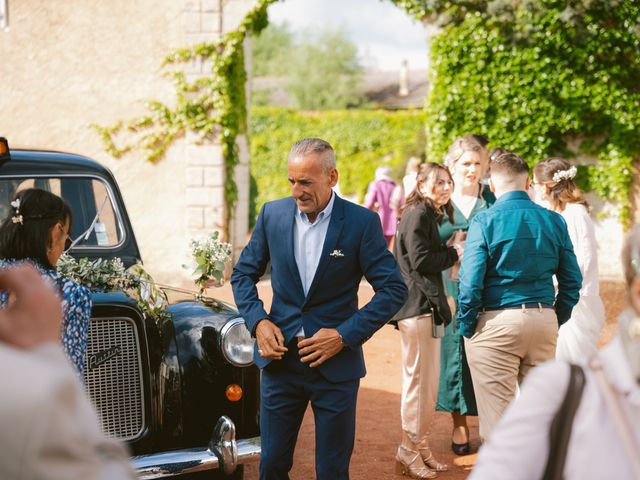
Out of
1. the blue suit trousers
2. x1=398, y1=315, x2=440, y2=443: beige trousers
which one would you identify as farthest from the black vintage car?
x1=398, y1=315, x2=440, y2=443: beige trousers

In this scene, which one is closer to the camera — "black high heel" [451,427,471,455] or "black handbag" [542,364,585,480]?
"black handbag" [542,364,585,480]

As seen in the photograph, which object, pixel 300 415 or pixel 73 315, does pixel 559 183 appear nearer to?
pixel 300 415

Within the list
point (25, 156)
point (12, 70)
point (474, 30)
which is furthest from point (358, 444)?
point (12, 70)

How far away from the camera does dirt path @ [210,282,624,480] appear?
486 centimetres

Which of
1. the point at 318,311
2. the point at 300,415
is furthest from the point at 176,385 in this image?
the point at 318,311

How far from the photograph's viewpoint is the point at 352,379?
3303 mm

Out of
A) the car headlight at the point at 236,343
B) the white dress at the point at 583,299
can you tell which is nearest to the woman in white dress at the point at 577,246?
the white dress at the point at 583,299

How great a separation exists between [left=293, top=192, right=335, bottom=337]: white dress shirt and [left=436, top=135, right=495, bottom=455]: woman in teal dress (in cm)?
185

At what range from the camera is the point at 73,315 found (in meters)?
2.93

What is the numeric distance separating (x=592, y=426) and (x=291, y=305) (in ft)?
6.58

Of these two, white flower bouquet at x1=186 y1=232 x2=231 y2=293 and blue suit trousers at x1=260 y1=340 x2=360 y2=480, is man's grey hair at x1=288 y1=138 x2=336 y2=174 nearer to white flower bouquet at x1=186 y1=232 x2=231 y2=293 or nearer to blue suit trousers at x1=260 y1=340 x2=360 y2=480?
blue suit trousers at x1=260 y1=340 x2=360 y2=480

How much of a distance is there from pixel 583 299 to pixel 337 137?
2115cm

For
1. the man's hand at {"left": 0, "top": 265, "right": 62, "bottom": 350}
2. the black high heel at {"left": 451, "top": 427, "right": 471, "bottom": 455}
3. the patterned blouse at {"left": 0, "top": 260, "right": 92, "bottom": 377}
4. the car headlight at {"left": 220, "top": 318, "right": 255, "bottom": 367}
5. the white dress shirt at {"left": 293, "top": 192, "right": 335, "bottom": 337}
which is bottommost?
the black high heel at {"left": 451, "top": 427, "right": 471, "bottom": 455}

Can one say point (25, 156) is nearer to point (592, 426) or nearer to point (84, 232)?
point (84, 232)
